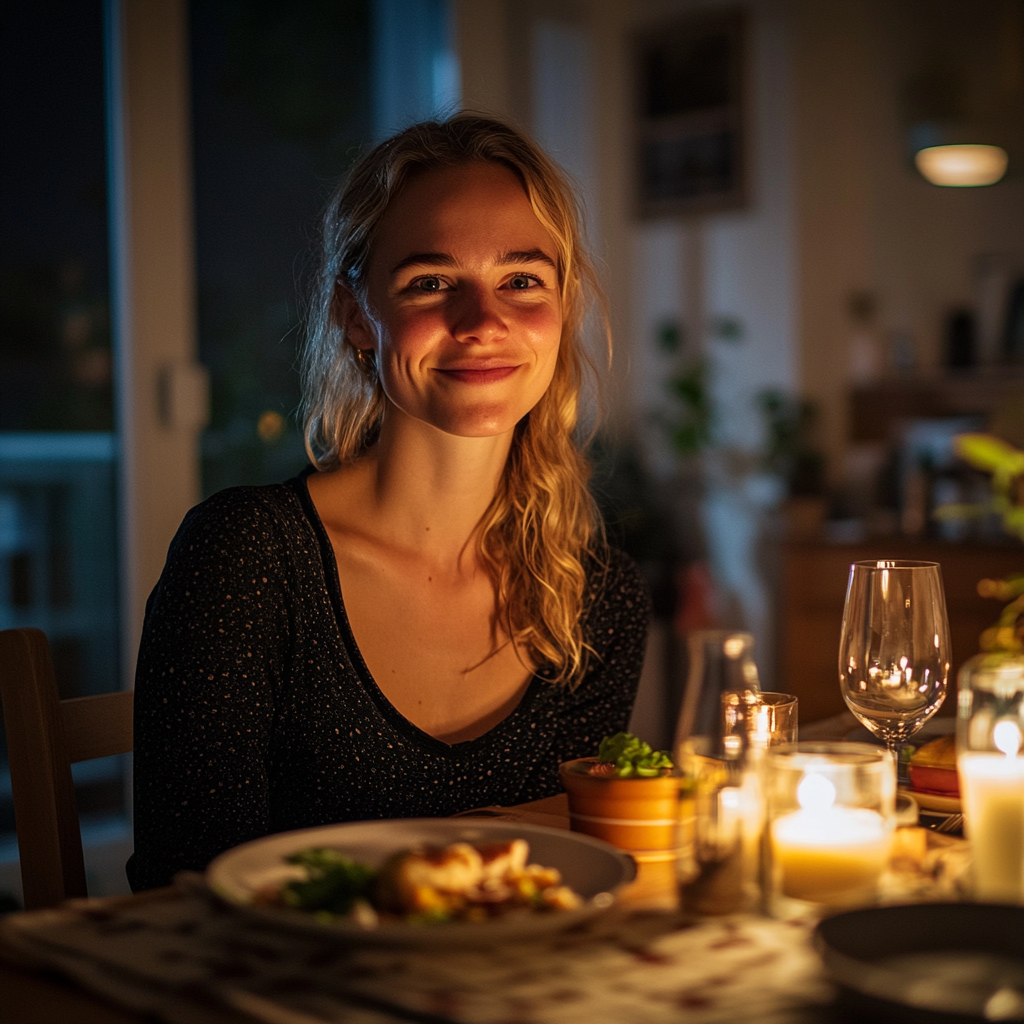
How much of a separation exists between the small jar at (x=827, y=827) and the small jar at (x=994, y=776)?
68mm

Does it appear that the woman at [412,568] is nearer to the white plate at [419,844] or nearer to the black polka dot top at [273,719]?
the black polka dot top at [273,719]

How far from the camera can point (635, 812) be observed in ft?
3.06

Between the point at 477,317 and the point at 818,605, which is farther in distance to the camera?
the point at 818,605

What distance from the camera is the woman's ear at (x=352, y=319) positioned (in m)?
1.54

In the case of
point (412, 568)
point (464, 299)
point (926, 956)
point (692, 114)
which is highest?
point (692, 114)

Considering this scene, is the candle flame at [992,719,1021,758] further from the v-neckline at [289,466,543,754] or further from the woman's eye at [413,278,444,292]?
the woman's eye at [413,278,444,292]

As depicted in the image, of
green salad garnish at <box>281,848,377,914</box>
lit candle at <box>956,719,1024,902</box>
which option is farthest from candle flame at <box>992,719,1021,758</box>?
green salad garnish at <box>281,848,377,914</box>

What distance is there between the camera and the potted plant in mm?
925

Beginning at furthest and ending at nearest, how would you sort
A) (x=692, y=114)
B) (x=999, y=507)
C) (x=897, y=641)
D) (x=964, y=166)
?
(x=692, y=114), (x=964, y=166), (x=999, y=507), (x=897, y=641)

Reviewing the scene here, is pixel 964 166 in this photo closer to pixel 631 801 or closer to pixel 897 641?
pixel 897 641

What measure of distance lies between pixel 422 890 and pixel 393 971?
6cm

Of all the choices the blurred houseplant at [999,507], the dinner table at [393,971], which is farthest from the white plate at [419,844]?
the blurred houseplant at [999,507]

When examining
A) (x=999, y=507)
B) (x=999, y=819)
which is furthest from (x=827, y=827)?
(x=999, y=507)

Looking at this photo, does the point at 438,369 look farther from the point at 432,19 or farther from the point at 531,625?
the point at 432,19
